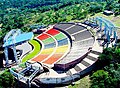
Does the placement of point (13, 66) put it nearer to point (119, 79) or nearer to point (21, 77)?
point (21, 77)

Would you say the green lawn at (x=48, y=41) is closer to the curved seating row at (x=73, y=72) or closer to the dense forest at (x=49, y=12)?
the curved seating row at (x=73, y=72)

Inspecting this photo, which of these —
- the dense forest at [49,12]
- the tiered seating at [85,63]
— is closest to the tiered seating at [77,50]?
the tiered seating at [85,63]

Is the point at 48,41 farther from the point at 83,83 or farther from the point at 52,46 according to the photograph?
the point at 83,83

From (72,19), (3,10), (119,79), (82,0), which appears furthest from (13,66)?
(3,10)

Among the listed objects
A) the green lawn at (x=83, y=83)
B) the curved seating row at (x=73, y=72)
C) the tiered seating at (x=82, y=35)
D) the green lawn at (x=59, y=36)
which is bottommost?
the green lawn at (x=83, y=83)

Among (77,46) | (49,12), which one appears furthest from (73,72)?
(49,12)

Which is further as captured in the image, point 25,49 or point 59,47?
point 25,49

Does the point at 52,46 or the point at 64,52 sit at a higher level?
the point at 52,46

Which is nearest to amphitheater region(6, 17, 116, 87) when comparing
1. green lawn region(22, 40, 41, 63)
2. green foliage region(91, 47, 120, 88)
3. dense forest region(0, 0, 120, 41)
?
green lawn region(22, 40, 41, 63)
